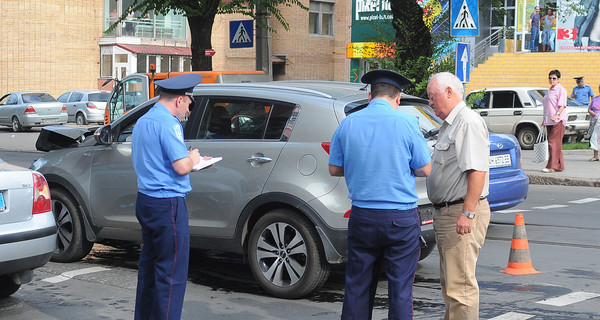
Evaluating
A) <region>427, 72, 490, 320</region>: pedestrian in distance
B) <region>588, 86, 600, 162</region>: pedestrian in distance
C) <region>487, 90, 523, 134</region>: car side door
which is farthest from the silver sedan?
<region>427, 72, 490, 320</region>: pedestrian in distance

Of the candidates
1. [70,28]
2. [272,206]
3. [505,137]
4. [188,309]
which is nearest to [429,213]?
[272,206]

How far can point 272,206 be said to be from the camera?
7137mm

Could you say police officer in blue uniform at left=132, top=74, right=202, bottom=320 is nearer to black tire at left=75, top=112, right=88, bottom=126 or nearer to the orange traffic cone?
the orange traffic cone

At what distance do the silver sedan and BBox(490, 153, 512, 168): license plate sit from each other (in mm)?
27811

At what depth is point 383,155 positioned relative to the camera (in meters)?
4.81

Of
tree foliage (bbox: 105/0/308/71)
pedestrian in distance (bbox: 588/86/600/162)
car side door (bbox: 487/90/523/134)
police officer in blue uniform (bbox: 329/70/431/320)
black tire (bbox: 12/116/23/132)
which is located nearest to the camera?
police officer in blue uniform (bbox: 329/70/431/320)

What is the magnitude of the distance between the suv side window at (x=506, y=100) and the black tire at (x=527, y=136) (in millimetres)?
693

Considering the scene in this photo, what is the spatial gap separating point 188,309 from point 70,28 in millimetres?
43071

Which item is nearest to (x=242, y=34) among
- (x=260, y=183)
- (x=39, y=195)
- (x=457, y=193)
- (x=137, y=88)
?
(x=137, y=88)

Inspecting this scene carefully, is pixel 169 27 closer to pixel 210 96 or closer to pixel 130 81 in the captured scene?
pixel 130 81

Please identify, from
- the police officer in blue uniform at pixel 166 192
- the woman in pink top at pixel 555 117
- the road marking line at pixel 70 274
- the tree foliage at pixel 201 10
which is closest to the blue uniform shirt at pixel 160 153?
the police officer in blue uniform at pixel 166 192

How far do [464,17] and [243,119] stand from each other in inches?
290

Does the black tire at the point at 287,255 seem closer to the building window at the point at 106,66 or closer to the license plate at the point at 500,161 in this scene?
the license plate at the point at 500,161

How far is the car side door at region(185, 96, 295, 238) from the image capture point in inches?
283
